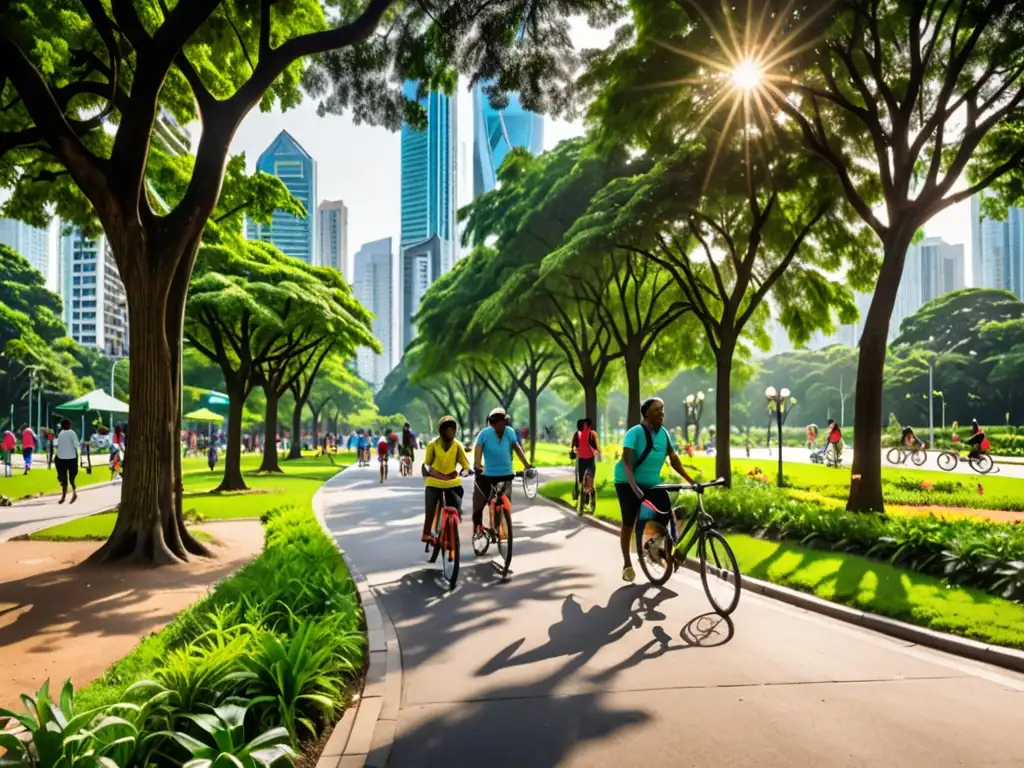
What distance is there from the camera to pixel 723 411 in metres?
17.7

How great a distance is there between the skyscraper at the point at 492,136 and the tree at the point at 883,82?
100127 millimetres

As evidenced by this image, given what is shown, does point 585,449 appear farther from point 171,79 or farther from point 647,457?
point 171,79

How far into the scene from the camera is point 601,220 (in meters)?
17.0

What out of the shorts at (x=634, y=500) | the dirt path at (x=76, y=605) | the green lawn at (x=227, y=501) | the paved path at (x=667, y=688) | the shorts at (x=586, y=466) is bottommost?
the green lawn at (x=227, y=501)

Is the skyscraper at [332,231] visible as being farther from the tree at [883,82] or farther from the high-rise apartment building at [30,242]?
the tree at [883,82]

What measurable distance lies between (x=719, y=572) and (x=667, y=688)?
2196 mm

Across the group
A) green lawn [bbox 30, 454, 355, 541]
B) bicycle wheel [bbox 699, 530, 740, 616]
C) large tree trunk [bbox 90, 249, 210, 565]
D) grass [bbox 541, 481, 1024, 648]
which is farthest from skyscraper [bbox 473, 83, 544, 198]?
bicycle wheel [bbox 699, 530, 740, 616]

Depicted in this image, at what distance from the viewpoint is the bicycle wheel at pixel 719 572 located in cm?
695

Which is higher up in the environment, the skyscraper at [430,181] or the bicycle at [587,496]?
the skyscraper at [430,181]

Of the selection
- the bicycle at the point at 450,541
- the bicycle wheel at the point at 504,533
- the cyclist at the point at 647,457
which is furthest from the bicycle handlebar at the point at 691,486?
the bicycle at the point at 450,541

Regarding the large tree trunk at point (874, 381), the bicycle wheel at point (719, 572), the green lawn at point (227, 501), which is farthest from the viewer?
the green lawn at point (227, 501)

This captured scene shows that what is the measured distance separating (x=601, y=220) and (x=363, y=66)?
688 cm

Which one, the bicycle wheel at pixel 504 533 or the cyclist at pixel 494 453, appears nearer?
the bicycle wheel at pixel 504 533

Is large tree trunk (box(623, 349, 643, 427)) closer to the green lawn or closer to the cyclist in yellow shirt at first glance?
the green lawn
